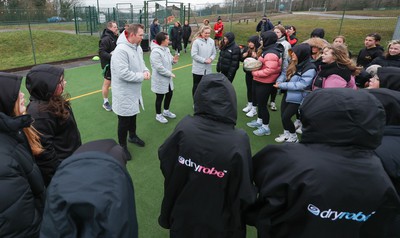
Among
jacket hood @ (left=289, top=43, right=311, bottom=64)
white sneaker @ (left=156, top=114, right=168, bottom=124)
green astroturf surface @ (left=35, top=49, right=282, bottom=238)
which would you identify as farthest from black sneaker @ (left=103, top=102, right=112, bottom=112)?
jacket hood @ (left=289, top=43, right=311, bottom=64)

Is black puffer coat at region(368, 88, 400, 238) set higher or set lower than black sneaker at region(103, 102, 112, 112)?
higher

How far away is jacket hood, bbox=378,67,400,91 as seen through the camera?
2.74 m

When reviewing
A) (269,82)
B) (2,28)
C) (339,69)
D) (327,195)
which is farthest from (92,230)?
(2,28)

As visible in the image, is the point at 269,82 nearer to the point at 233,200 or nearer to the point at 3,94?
the point at 233,200

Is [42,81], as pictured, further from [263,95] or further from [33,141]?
[263,95]

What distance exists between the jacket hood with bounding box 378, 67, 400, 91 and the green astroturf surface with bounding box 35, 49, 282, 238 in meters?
2.19

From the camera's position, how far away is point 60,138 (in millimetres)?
2562

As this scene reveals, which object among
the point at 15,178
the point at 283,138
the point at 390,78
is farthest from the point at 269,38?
the point at 15,178

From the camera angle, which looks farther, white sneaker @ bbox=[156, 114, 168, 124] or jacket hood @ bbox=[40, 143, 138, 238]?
white sneaker @ bbox=[156, 114, 168, 124]

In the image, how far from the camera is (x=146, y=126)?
219 inches

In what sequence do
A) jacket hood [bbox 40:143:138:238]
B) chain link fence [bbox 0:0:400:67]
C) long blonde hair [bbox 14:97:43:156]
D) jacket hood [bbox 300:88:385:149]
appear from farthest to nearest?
chain link fence [bbox 0:0:400:67], long blonde hair [bbox 14:97:43:156], jacket hood [bbox 300:88:385:149], jacket hood [bbox 40:143:138:238]

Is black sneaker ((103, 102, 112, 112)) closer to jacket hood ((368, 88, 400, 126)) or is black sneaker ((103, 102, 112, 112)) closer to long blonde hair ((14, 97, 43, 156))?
long blonde hair ((14, 97, 43, 156))

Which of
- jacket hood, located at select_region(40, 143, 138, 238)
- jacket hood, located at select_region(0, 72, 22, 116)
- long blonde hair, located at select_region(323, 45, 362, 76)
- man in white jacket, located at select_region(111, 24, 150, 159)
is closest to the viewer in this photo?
jacket hood, located at select_region(40, 143, 138, 238)

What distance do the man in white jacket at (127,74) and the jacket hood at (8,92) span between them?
2141 millimetres
